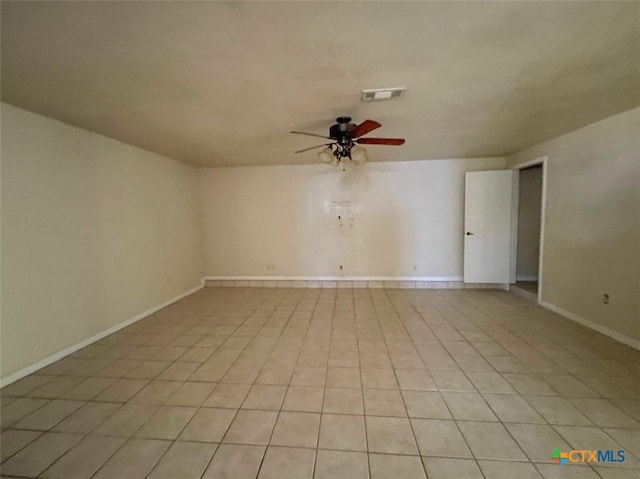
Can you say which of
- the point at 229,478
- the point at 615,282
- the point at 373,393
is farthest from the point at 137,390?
the point at 615,282

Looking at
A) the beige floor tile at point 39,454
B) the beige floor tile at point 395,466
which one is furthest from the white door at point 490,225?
the beige floor tile at point 39,454

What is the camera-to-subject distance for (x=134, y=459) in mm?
1511

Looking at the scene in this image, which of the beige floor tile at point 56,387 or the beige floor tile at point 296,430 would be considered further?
the beige floor tile at point 56,387

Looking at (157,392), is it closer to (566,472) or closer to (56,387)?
(56,387)

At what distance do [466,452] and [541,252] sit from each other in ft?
11.1

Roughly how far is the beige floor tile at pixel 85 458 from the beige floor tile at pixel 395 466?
1.48 meters

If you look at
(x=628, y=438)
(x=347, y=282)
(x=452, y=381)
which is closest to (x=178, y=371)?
(x=452, y=381)

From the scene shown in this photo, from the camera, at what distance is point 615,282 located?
278 centimetres

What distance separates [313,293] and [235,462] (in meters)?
3.33

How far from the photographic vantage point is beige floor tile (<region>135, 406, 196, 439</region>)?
169 centimetres

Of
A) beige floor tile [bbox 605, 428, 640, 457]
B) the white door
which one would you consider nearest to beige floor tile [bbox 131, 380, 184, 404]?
beige floor tile [bbox 605, 428, 640, 457]

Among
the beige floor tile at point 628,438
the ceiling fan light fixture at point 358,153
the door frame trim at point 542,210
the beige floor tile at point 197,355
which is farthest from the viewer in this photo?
the door frame trim at point 542,210

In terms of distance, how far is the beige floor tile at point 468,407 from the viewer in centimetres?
178

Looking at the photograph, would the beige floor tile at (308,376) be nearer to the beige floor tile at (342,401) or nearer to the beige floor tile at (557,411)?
the beige floor tile at (342,401)
